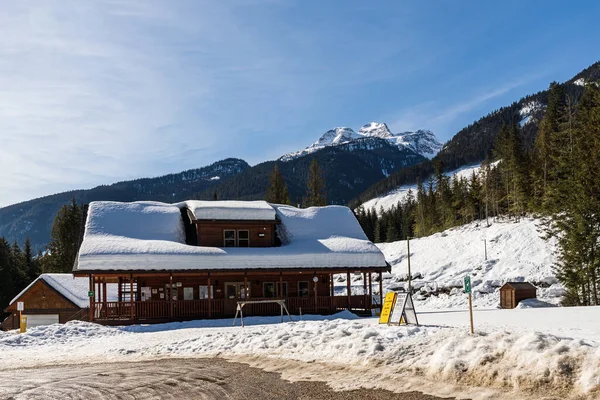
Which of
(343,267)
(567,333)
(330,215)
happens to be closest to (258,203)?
(330,215)

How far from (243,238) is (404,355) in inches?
931

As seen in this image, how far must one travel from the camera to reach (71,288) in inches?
1692

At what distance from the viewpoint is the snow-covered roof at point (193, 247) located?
2872 centimetres

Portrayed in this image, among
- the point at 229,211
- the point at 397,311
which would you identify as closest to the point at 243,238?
Result: the point at 229,211

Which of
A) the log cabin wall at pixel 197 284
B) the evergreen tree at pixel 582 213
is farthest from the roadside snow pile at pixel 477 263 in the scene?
the log cabin wall at pixel 197 284

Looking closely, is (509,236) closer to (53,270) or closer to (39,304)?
(39,304)

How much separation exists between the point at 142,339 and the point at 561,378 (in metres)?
16.5

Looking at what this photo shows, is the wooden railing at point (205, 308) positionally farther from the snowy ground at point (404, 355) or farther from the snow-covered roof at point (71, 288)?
the snow-covered roof at point (71, 288)

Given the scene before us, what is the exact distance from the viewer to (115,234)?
31344mm

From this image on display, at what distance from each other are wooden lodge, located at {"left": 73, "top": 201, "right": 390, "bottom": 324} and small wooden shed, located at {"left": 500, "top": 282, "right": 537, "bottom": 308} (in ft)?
32.2

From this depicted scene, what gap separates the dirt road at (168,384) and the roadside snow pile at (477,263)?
1245 inches

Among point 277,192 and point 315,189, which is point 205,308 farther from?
point 315,189

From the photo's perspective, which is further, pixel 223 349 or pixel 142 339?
pixel 142 339

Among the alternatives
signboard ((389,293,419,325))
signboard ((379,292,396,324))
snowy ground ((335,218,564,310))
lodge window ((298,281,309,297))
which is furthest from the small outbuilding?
signboard ((389,293,419,325))
